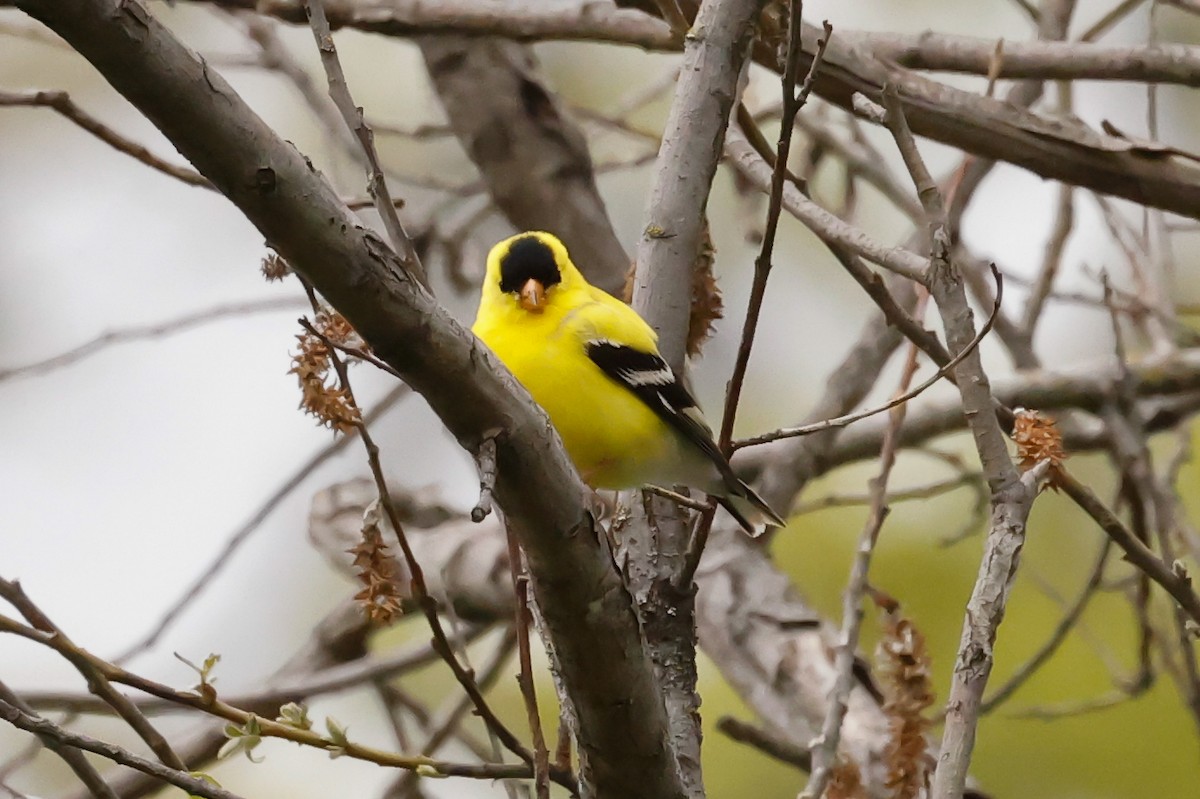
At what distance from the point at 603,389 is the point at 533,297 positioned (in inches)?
11.0

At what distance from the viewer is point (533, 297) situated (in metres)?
2.56

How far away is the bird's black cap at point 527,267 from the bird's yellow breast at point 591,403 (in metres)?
0.17

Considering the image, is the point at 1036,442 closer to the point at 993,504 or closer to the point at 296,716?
the point at 993,504

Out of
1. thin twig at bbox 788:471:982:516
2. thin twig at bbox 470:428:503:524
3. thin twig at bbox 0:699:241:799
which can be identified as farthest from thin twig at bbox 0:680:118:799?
thin twig at bbox 788:471:982:516

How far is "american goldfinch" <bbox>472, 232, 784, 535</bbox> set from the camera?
2367 millimetres

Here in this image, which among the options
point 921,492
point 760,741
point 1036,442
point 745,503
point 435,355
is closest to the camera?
point 435,355

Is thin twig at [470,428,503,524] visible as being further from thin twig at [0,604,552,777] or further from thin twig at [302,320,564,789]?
thin twig at [0,604,552,777]

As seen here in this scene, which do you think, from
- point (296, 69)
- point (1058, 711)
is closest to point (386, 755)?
point (1058, 711)

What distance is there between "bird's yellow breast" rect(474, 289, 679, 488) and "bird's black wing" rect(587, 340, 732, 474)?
0.02 meters

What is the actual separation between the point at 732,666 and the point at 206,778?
1.60 meters

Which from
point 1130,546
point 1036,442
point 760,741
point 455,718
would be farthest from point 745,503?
point 1130,546

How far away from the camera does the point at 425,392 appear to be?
3.95 ft

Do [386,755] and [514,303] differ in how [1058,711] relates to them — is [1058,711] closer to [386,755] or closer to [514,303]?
[514,303]

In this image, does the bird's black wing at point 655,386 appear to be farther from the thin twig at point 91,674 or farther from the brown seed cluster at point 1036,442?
the thin twig at point 91,674
